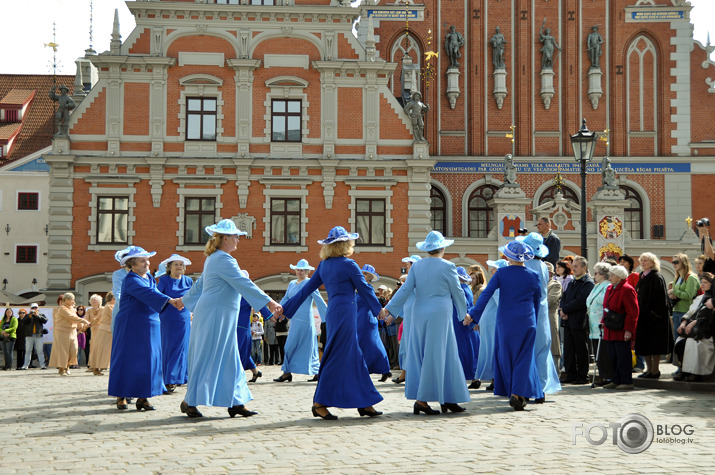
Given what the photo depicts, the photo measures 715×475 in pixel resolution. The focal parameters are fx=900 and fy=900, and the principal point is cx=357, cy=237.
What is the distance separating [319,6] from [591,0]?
1244cm

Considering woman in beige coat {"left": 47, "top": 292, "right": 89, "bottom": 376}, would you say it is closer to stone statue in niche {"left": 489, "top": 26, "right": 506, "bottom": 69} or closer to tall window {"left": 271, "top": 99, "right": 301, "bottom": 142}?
tall window {"left": 271, "top": 99, "right": 301, "bottom": 142}

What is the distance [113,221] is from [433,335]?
69.4 feet

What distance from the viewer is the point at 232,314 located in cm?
939

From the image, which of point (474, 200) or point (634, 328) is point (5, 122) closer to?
point (474, 200)

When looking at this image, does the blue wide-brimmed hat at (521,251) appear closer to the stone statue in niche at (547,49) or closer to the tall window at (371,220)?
the tall window at (371,220)

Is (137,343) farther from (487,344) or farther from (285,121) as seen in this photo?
(285,121)

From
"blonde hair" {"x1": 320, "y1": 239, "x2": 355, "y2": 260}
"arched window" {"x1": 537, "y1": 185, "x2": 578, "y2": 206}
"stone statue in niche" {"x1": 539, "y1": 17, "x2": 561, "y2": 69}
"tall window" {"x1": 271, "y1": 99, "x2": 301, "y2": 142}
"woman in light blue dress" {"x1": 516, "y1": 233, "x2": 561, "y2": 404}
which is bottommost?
"woman in light blue dress" {"x1": 516, "y1": 233, "x2": 561, "y2": 404}

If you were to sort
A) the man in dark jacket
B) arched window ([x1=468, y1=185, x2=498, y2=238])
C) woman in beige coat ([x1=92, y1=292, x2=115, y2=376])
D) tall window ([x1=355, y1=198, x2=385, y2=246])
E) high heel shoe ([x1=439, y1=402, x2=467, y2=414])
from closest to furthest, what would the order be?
high heel shoe ([x1=439, y1=402, x2=467, y2=414]) → the man in dark jacket → woman in beige coat ([x1=92, y1=292, x2=115, y2=376]) → tall window ([x1=355, y1=198, x2=385, y2=246]) → arched window ([x1=468, y1=185, x2=498, y2=238])

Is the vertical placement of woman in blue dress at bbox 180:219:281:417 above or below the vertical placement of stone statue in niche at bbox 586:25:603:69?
below

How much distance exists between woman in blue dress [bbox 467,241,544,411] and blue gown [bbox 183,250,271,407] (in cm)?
256

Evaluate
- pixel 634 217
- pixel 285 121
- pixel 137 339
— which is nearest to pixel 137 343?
pixel 137 339

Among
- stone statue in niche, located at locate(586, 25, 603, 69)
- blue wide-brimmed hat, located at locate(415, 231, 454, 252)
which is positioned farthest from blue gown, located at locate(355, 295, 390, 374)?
stone statue in niche, located at locate(586, 25, 603, 69)

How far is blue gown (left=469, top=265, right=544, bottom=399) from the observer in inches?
391

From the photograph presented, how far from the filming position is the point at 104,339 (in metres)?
18.4
